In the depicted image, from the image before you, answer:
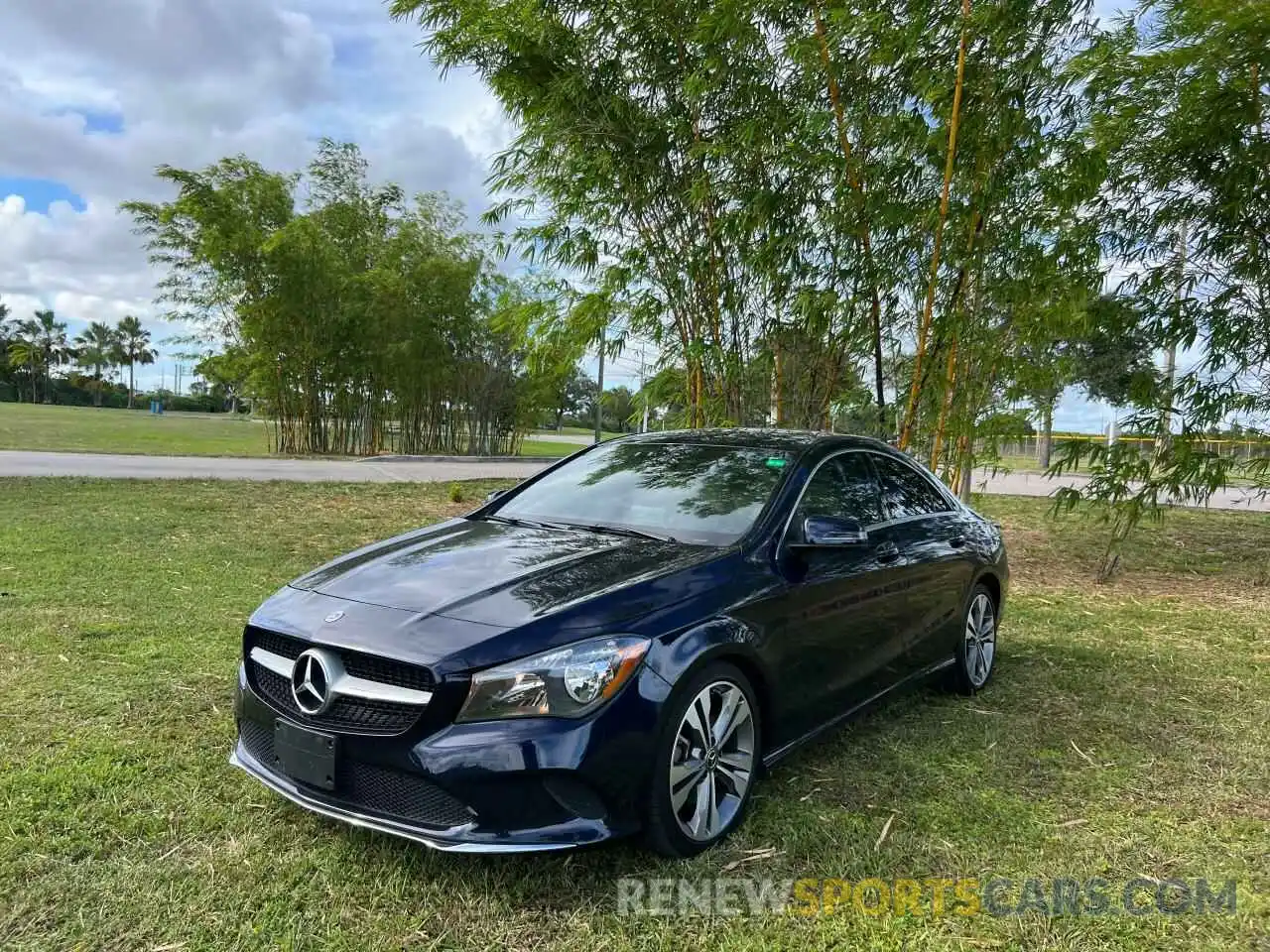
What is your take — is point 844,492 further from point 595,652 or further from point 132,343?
point 132,343

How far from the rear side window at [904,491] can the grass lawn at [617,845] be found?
91 cm

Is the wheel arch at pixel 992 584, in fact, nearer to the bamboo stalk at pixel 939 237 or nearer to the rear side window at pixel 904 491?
the rear side window at pixel 904 491

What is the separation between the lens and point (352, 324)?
18656 millimetres

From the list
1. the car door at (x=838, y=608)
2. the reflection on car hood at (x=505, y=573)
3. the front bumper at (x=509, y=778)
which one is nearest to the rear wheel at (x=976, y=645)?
the car door at (x=838, y=608)

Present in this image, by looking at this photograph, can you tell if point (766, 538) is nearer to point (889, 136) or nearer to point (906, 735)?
point (906, 735)

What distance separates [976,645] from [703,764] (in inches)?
92.6

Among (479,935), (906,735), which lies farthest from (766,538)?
(479,935)

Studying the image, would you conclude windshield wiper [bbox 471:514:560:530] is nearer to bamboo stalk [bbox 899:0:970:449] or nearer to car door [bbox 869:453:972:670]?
car door [bbox 869:453:972:670]

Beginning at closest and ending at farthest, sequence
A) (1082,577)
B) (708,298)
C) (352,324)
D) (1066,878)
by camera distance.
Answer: (1066,878) < (708,298) < (1082,577) < (352,324)

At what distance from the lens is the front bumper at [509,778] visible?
2225 mm

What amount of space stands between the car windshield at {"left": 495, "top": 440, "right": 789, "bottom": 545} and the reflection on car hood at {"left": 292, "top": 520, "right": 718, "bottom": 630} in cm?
16

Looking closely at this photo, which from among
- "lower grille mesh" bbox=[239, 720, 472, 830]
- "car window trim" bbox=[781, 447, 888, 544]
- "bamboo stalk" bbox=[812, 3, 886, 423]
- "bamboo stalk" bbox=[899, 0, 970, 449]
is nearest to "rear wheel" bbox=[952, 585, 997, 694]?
"car window trim" bbox=[781, 447, 888, 544]

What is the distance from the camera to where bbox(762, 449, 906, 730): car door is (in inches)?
118

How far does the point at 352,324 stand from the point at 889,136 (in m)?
15.3
